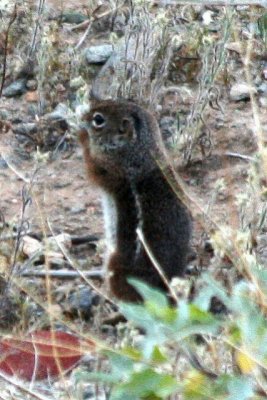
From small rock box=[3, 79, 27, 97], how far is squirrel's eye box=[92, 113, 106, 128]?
1208 mm

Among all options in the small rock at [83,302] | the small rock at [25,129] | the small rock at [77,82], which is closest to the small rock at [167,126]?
the small rock at [77,82]

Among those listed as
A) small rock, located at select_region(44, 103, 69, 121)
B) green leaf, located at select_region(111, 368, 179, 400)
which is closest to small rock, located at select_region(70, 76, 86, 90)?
small rock, located at select_region(44, 103, 69, 121)

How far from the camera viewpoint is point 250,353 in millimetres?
3041

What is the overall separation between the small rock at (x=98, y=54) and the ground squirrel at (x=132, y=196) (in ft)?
4.10

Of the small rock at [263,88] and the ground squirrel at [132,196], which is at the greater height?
the small rock at [263,88]

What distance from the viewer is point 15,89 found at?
7.33 meters

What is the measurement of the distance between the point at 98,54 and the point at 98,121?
1362 mm

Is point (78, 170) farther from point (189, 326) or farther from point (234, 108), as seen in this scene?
point (189, 326)

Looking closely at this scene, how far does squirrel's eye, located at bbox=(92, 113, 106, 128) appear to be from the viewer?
6195 mm

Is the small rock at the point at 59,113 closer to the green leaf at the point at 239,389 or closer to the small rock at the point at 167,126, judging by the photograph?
the small rock at the point at 167,126

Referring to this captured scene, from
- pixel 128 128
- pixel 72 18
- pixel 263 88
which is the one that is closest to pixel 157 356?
pixel 128 128

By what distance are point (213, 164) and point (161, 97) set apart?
23.3 inches

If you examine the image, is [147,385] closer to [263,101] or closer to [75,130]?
[75,130]

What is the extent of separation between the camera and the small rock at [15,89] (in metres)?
7.31
